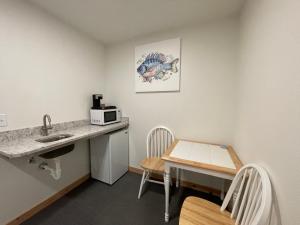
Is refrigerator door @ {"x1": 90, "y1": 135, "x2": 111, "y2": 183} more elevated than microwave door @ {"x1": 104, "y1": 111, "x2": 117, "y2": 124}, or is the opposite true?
microwave door @ {"x1": 104, "y1": 111, "x2": 117, "y2": 124}

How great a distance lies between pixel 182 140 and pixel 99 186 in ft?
4.60

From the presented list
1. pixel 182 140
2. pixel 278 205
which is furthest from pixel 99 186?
pixel 278 205

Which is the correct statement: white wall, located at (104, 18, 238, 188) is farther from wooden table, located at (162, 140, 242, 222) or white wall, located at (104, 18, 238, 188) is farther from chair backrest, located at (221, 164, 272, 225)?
chair backrest, located at (221, 164, 272, 225)

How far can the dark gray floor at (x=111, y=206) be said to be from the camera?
1502mm

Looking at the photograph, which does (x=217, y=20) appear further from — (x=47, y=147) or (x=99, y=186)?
(x=99, y=186)

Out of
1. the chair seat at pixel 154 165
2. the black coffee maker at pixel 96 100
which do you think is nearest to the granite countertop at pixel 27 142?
the black coffee maker at pixel 96 100

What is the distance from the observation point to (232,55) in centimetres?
170

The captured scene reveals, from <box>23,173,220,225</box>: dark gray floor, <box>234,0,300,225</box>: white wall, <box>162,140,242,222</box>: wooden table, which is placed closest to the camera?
<box>234,0,300,225</box>: white wall

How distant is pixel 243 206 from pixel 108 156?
1.66 meters

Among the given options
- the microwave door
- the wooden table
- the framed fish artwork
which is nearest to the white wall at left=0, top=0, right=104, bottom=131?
the microwave door

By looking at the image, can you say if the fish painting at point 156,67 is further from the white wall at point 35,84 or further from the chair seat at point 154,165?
the chair seat at point 154,165

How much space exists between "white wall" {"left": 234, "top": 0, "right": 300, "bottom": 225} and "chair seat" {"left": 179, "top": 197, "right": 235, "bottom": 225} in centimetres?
40

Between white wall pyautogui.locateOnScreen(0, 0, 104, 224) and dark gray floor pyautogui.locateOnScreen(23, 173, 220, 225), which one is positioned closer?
white wall pyautogui.locateOnScreen(0, 0, 104, 224)

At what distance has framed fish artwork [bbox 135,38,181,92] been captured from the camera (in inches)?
77.9
